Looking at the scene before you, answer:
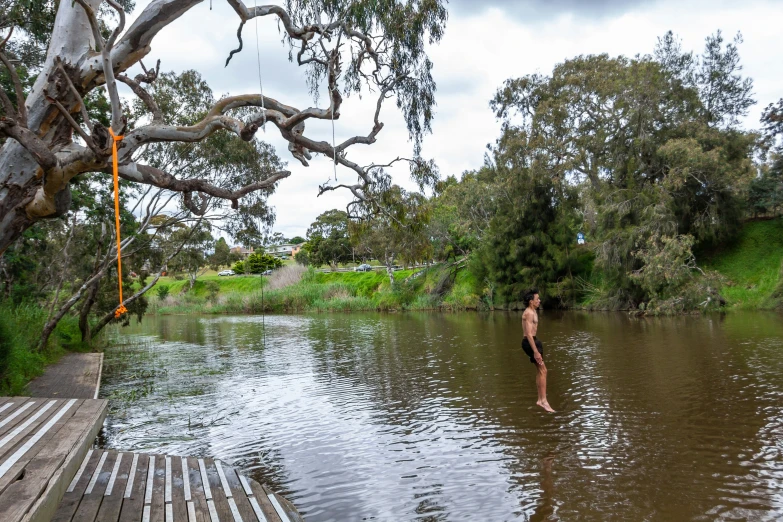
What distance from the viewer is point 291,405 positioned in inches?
418

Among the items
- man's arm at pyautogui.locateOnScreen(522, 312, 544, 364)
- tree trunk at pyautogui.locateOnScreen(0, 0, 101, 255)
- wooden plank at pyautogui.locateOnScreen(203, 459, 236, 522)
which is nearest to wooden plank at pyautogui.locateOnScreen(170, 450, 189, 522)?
wooden plank at pyautogui.locateOnScreen(203, 459, 236, 522)

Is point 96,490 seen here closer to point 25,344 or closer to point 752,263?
point 25,344

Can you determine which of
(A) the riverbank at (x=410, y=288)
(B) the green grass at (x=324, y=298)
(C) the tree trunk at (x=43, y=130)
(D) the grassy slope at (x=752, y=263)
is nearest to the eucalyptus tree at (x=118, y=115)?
(C) the tree trunk at (x=43, y=130)

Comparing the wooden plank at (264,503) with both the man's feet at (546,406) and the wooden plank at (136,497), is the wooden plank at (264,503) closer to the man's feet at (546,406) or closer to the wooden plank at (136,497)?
the wooden plank at (136,497)

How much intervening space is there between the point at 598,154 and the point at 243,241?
62.8 ft

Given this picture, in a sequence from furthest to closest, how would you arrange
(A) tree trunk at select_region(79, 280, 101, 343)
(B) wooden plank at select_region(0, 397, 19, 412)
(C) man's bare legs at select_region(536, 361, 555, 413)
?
1. (A) tree trunk at select_region(79, 280, 101, 343)
2. (C) man's bare legs at select_region(536, 361, 555, 413)
3. (B) wooden plank at select_region(0, 397, 19, 412)

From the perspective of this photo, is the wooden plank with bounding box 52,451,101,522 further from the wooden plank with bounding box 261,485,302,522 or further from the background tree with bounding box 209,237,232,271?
the background tree with bounding box 209,237,232,271

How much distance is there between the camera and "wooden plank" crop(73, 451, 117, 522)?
14.8 feet

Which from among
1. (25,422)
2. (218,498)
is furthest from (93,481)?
(218,498)

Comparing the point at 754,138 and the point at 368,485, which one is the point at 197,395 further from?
the point at 754,138

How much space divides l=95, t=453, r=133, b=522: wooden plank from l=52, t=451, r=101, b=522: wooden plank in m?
0.19

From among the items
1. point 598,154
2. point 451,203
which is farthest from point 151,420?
point 451,203

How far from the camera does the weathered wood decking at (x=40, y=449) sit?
2890mm

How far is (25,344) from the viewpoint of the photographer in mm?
11367
